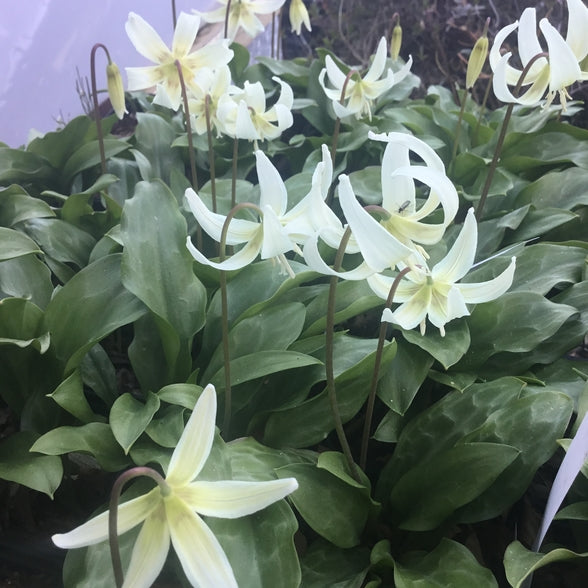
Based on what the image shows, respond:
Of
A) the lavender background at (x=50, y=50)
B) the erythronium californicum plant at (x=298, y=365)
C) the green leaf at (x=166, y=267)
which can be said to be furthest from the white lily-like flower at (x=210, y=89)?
the lavender background at (x=50, y=50)

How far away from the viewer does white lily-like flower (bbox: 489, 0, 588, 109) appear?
0.96 meters

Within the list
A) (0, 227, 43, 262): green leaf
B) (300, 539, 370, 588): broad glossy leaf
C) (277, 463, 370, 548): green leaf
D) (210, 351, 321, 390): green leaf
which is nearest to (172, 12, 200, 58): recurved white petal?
(0, 227, 43, 262): green leaf

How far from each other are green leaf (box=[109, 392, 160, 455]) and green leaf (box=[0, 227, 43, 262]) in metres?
0.36

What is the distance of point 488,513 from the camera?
91 cm

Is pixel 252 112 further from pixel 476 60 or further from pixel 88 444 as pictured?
pixel 88 444

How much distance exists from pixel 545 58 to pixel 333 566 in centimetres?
108

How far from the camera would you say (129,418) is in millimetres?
898

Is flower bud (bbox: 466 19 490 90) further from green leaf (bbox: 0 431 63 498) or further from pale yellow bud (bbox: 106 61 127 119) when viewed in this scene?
green leaf (bbox: 0 431 63 498)

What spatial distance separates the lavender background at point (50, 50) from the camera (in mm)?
2164

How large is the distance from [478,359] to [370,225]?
0.59 metres

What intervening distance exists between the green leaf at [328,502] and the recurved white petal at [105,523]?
0.96 feet

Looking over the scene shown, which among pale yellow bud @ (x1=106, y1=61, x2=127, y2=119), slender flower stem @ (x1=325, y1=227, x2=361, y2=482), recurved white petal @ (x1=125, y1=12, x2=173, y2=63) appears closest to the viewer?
slender flower stem @ (x1=325, y1=227, x2=361, y2=482)

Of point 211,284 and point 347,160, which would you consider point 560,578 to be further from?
point 347,160

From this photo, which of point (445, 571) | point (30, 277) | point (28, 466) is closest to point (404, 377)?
point (445, 571)
